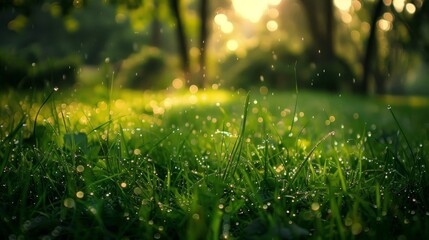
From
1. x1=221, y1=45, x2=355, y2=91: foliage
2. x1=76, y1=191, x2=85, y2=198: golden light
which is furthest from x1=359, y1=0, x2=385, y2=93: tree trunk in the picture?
x1=76, y1=191, x2=85, y2=198: golden light

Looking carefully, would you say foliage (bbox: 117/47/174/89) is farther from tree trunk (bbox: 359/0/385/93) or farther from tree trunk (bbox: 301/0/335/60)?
tree trunk (bbox: 359/0/385/93)

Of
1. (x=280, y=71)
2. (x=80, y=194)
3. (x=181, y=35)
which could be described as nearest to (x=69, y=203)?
(x=80, y=194)

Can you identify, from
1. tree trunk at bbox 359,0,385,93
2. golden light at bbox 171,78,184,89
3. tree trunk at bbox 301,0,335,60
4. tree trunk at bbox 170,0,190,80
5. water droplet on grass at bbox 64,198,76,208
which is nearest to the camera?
water droplet on grass at bbox 64,198,76,208

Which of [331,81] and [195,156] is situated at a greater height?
[195,156]

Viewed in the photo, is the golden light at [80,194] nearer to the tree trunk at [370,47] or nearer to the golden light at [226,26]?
the golden light at [226,26]

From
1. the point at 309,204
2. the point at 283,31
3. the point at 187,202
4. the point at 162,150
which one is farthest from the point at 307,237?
the point at 283,31

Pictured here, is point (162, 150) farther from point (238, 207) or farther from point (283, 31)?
point (283, 31)

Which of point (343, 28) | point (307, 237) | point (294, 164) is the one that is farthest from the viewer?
point (343, 28)

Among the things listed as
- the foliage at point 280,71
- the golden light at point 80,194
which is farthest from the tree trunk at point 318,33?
the golden light at point 80,194

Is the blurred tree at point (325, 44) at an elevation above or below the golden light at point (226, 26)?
below
